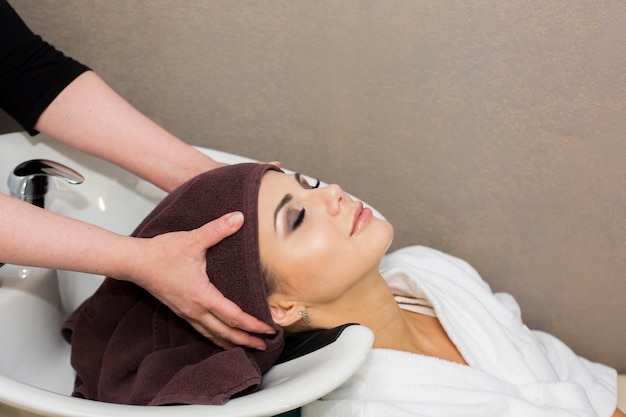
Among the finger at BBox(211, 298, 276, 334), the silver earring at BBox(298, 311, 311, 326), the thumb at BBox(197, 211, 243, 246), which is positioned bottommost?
the silver earring at BBox(298, 311, 311, 326)

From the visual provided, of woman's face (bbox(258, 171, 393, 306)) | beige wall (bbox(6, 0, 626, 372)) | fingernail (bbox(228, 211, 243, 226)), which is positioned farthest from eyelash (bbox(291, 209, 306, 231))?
beige wall (bbox(6, 0, 626, 372))

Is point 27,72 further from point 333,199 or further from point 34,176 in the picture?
point 333,199

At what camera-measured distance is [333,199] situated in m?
1.24

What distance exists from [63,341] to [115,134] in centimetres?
43

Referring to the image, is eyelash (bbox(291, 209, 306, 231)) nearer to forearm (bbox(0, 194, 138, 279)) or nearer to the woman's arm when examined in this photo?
the woman's arm

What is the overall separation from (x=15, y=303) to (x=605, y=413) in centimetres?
119

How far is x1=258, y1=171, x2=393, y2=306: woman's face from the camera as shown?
1202 mm

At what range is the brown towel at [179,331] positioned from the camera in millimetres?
1143

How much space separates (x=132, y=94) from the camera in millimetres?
1763

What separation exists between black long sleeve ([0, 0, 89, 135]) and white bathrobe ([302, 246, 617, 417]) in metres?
0.79

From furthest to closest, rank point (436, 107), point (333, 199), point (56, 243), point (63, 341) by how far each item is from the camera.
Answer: point (436, 107), point (63, 341), point (333, 199), point (56, 243)

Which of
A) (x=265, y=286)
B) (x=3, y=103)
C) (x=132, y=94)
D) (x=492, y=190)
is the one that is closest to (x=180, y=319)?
(x=265, y=286)

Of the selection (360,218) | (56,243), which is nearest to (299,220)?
(360,218)

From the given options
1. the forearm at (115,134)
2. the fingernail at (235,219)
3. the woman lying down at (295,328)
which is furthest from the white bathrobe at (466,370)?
the forearm at (115,134)
